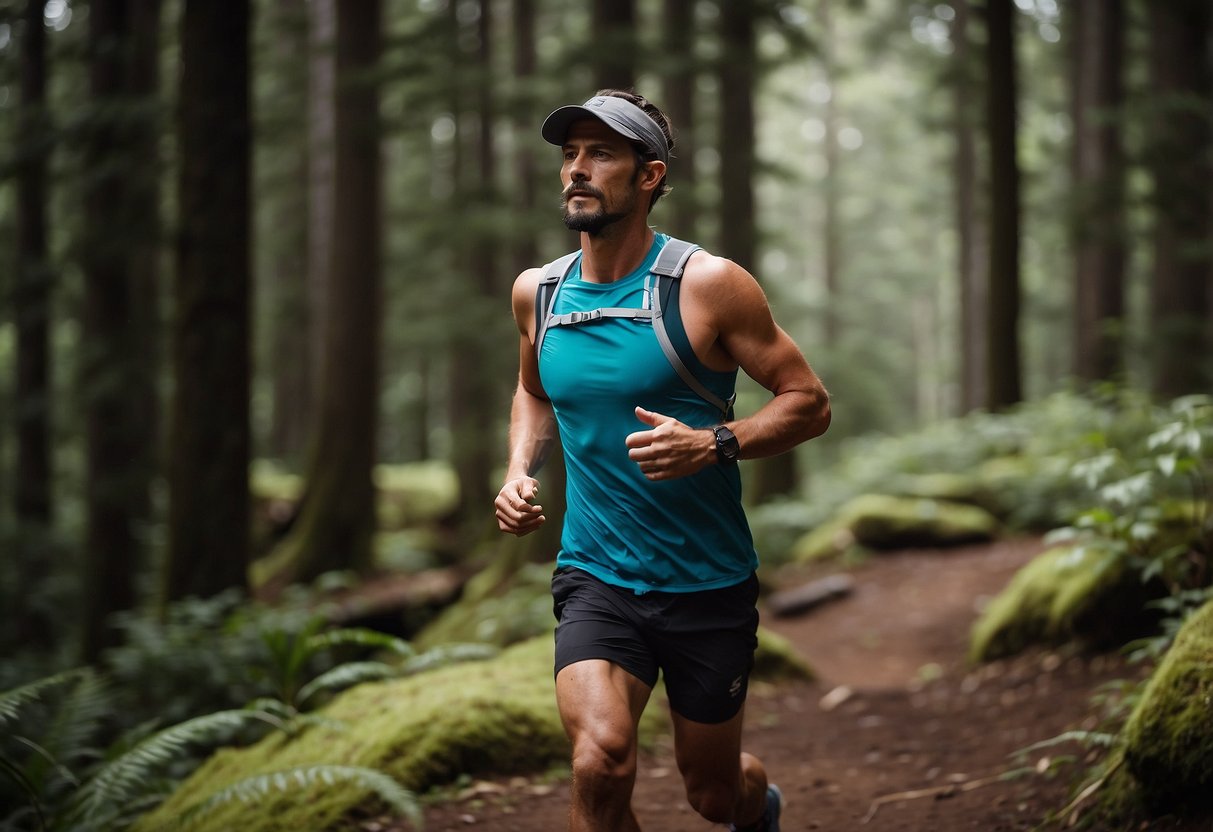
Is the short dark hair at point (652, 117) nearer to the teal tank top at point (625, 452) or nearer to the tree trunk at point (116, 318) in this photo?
the teal tank top at point (625, 452)

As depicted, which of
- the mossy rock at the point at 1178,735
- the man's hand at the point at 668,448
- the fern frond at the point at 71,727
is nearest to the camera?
the man's hand at the point at 668,448

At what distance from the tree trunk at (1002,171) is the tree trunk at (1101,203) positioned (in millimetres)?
2331

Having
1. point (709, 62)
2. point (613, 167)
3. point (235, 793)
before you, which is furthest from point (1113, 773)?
point (709, 62)

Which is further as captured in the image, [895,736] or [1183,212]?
[1183,212]

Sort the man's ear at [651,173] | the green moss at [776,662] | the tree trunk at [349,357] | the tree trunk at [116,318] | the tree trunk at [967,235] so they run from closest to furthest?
the man's ear at [651,173] < the green moss at [776,662] < the tree trunk at [116,318] < the tree trunk at [349,357] < the tree trunk at [967,235]

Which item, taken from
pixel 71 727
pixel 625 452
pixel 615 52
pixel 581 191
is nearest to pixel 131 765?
pixel 71 727

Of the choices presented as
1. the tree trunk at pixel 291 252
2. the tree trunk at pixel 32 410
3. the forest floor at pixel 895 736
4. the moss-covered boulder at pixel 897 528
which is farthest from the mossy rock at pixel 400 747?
the tree trunk at pixel 291 252

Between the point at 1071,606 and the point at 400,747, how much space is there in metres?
4.78

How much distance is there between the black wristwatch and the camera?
131 inches

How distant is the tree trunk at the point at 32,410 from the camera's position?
14500 millimetres

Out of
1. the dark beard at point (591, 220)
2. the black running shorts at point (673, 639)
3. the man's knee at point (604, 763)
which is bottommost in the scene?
the man's knee at point (604, 763)

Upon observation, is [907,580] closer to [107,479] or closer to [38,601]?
[107,479]

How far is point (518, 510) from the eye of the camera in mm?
3457

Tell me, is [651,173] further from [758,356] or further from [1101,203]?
[1101,203]
